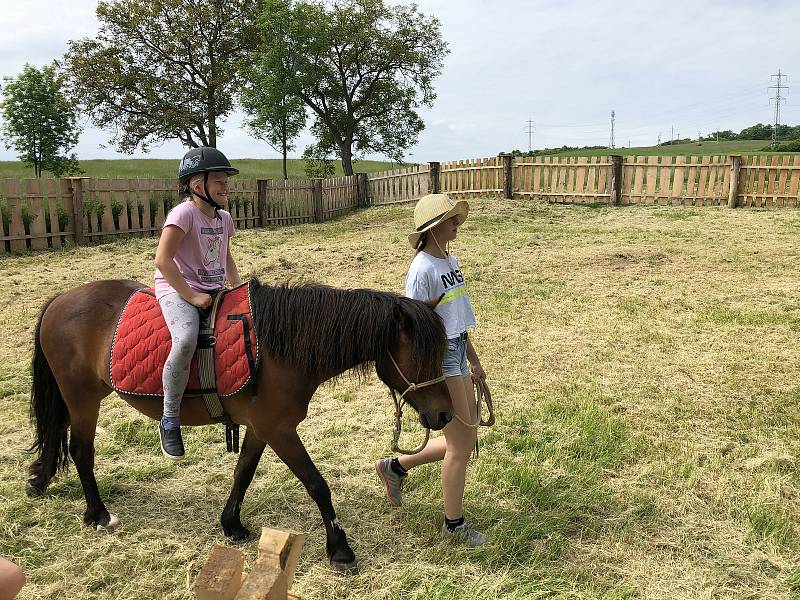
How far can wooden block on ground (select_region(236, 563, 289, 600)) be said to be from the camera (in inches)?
61.3

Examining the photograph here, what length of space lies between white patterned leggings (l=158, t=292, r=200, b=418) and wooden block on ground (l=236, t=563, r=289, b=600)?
60.3 inches

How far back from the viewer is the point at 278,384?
9.70 feet

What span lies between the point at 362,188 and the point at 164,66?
14.0 meters

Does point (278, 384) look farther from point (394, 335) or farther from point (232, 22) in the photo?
point (232, 22)

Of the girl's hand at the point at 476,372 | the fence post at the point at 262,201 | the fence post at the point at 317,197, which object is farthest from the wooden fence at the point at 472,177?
the girl's hand at the point at 476,372

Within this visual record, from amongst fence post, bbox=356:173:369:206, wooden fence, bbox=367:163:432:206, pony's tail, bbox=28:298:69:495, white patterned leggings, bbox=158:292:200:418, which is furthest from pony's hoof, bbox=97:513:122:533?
fence post, bbox=356:173:369:206

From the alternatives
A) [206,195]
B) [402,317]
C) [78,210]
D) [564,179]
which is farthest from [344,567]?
[564,179]

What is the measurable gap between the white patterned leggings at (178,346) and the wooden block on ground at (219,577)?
1.48 metres

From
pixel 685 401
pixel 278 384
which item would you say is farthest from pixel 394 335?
pixel 685 401

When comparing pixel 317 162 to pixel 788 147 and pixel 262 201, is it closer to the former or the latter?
pixel 262 201

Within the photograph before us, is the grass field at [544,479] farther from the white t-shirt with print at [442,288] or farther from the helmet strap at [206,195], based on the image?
the helmet strap at [206,195]

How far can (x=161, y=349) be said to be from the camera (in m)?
3.08

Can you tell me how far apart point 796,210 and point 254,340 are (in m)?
16.6

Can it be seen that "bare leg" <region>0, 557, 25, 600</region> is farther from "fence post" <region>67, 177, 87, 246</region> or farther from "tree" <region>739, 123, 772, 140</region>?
"tree" <region>739, 123, 772, 140</region>
